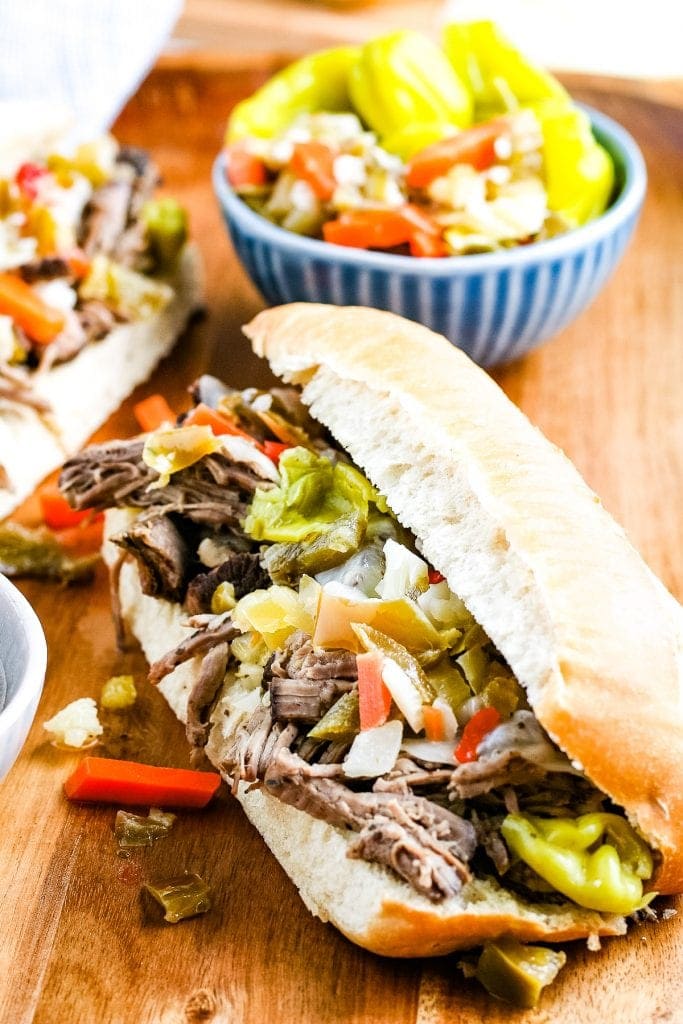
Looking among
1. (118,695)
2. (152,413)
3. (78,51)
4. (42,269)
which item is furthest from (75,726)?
(78,51)

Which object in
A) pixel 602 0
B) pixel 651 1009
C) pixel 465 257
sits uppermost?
pixel 465 257

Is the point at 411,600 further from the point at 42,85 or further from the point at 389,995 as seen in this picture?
the point at 42,85

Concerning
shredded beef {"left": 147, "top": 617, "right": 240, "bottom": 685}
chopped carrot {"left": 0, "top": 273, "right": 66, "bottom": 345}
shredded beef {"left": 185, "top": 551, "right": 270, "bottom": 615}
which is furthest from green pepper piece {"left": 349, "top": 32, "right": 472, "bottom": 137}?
shredded beef {"left": 147, "top": 617, "right": 240, "bottom": 685}

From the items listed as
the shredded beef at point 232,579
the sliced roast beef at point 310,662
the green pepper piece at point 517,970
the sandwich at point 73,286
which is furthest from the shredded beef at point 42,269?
the green pepper piece at point 517,970

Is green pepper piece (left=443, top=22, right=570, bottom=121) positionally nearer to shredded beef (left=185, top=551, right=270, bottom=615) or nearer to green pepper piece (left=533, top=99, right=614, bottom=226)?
green pepper piece (left=533, top=99, right=614, bottom=226)

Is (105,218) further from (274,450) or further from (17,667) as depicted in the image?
(17,667)

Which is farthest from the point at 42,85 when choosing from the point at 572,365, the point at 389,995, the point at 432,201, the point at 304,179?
the point at 389,995
